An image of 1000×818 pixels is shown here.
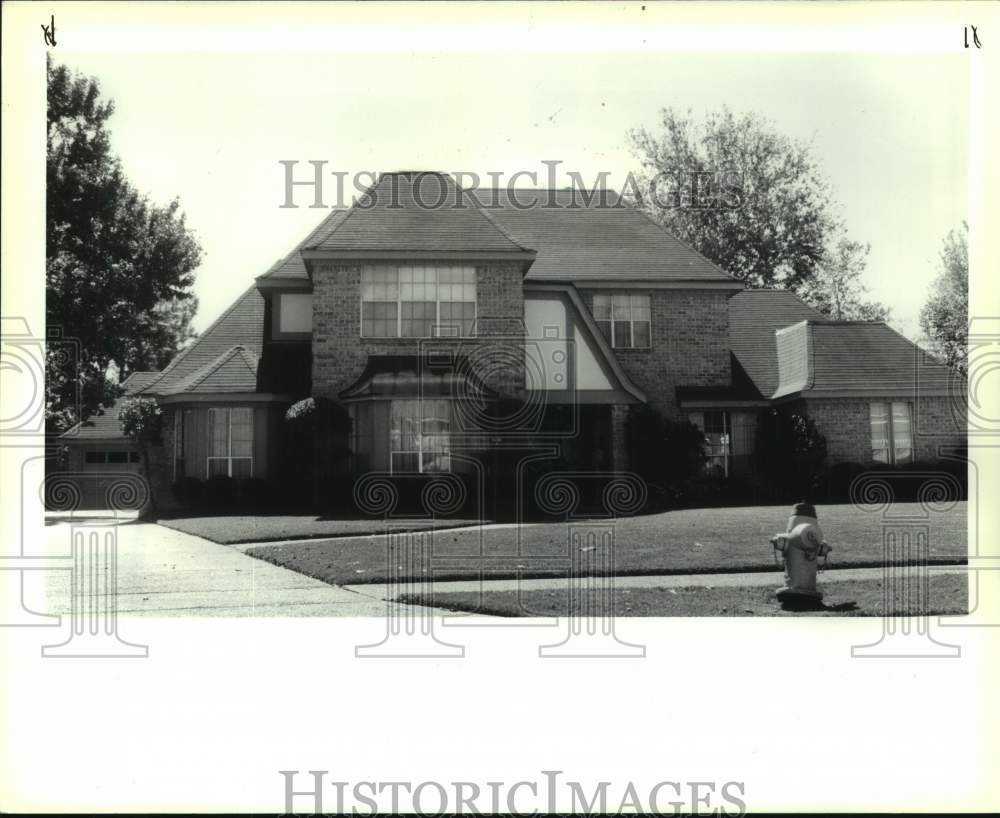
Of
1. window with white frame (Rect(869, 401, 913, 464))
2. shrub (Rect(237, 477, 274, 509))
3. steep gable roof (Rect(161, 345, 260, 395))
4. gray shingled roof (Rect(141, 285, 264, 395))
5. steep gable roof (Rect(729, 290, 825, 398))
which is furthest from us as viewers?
steep gable roof (Rect(729, 290, 825, 398))

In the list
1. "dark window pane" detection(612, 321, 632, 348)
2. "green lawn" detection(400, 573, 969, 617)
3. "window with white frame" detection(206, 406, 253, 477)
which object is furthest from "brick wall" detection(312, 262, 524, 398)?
"green lawn" detection(400, 573, 969, 617)

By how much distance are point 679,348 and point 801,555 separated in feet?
21.3

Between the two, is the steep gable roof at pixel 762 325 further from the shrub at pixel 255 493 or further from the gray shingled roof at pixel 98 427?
the gray shingled roof at pixel 98 427

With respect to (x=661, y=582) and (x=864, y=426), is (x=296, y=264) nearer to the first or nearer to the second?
(x=661, y=582)

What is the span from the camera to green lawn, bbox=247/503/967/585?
480 inches

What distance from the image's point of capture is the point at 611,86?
11359mm

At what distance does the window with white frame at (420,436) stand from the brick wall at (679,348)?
3.16 meters

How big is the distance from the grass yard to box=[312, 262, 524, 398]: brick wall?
3.13 m

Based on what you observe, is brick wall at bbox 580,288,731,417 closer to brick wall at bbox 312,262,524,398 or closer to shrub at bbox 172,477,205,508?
brick wall at bbox 312,262,524,398

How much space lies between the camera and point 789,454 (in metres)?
16.7

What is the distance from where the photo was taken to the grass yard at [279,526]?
41.1ft

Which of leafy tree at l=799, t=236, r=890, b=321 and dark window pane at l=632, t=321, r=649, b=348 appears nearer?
leafy tree at l=799, t=236, r=890, b=321

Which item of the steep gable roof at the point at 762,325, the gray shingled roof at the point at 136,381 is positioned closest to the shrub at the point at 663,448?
the steep gable roof at the point at 762,325

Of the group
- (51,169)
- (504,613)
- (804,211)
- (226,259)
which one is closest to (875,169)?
(804,211)
